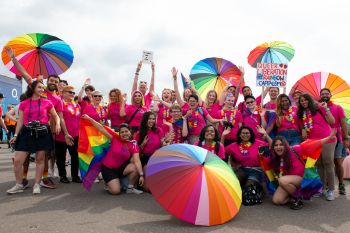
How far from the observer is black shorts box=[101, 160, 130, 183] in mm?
5701

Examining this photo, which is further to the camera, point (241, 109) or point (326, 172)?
point (241, 109)

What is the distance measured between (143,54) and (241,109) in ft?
9.49

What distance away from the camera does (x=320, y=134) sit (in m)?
5.32

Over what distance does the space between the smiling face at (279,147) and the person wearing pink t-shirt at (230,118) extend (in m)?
1.17

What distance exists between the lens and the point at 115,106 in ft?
21.8

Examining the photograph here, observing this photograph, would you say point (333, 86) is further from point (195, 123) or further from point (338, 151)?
point (195, 123)

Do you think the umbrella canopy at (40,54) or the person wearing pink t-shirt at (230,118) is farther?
the umbrella canopy at (40,54)

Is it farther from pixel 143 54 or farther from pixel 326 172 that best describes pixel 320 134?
pixel 143 54

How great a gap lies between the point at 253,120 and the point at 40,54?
15.2 feet

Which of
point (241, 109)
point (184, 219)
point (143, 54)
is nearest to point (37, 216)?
point (184, 219)

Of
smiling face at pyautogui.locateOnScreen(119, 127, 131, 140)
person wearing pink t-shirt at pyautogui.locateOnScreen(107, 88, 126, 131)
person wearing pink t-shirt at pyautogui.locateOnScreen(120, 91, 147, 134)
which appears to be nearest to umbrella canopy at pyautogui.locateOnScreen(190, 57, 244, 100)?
person wearing pink t-shirt at pyautogui.locateOnScreen(120, 91, 147, 134)

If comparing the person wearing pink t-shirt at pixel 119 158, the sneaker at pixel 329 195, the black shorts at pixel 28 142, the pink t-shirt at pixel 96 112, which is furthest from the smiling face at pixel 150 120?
the sneaker at pixel 329 195

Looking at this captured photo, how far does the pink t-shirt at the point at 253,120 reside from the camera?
5.99 meters

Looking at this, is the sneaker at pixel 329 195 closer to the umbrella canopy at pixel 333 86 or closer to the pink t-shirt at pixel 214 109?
the umbrella canopy at pixel 333 86
